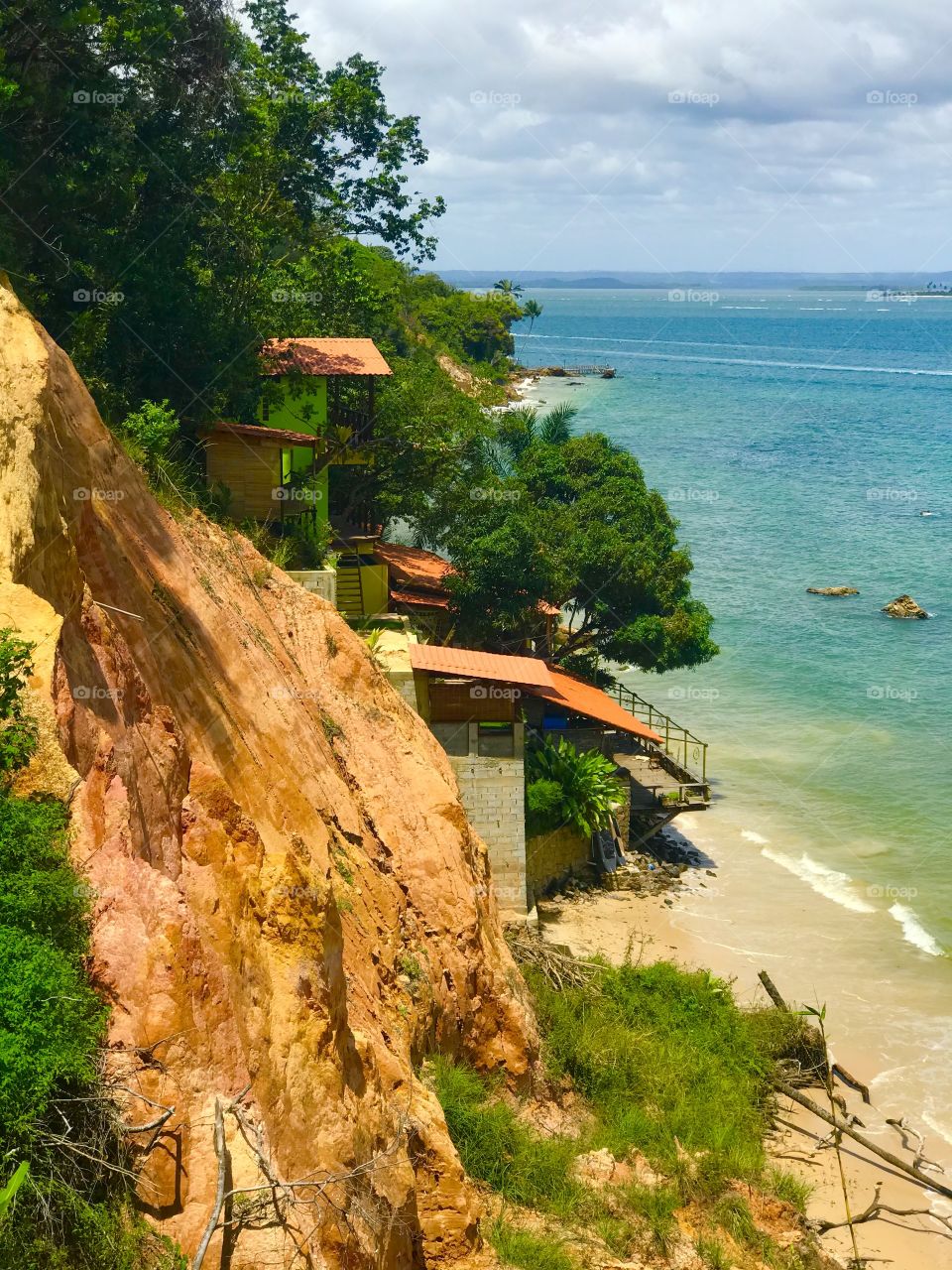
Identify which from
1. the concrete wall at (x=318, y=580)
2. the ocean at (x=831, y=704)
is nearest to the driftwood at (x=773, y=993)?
the ocean at (x=831, y=704)

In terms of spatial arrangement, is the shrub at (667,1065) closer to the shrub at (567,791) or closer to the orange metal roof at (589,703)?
the shrub at (567,791)

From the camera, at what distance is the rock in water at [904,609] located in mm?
53469

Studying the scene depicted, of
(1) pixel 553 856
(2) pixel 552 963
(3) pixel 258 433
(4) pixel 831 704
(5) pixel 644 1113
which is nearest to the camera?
(5) pixel 644 1113

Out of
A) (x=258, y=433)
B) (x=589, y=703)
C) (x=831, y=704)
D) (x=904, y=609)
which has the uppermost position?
(x=258, y=433)

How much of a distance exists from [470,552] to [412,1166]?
823 inches

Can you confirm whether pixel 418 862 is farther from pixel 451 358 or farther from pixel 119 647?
pixel 451 358

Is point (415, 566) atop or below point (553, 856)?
atop

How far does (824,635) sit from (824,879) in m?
21.6

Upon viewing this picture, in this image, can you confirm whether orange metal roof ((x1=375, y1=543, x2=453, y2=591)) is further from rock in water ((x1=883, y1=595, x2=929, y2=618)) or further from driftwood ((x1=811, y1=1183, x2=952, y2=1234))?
rock in water ((x1=883, y1=595, x2=929, y2=618))

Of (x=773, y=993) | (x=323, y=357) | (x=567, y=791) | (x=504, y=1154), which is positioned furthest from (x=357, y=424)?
(x=504, y=1154)

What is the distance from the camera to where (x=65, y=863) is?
8.98 metres

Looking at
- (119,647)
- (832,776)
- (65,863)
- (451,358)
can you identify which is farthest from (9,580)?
(451,358)

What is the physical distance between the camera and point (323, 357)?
29875 mm

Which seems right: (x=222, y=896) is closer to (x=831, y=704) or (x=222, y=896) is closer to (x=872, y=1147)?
(x=872, y=1147)
